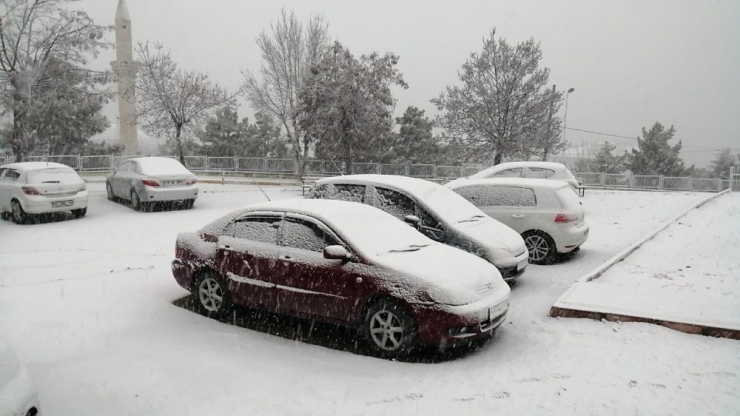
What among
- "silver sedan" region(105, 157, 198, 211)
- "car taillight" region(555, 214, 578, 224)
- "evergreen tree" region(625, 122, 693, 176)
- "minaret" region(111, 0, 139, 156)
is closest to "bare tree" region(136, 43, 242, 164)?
"minaret" region(111, 0, 139, 156)

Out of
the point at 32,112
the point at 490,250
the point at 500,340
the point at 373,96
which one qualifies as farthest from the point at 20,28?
the point at 500,340

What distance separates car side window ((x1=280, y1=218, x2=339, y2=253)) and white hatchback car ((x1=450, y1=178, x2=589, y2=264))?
15.5 feet

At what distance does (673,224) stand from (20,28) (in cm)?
1969

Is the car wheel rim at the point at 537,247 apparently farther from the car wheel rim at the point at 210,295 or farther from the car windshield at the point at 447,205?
the car wheel rim at the point at 210,295

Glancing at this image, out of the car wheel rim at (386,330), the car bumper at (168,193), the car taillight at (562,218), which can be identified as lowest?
the car wheel rim at (386,330)

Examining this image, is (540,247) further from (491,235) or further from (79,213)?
(79,213)

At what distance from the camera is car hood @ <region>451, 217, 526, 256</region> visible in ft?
23.9

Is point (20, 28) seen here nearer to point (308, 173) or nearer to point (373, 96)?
point (373, 96)

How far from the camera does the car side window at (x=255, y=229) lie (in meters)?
5.94

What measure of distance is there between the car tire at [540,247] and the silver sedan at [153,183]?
A: 10.1 m

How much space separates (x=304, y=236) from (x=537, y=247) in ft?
16.9

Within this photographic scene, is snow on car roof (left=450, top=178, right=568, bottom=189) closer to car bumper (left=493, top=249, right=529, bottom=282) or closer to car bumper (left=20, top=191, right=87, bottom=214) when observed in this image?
car bumper (left=493, top=249, right=529, bottom=282)

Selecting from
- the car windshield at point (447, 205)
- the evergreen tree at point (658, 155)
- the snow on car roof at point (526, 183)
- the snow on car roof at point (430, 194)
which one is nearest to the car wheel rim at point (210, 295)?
the snow on car roof at point (430, 194)

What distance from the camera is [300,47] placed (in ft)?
110
